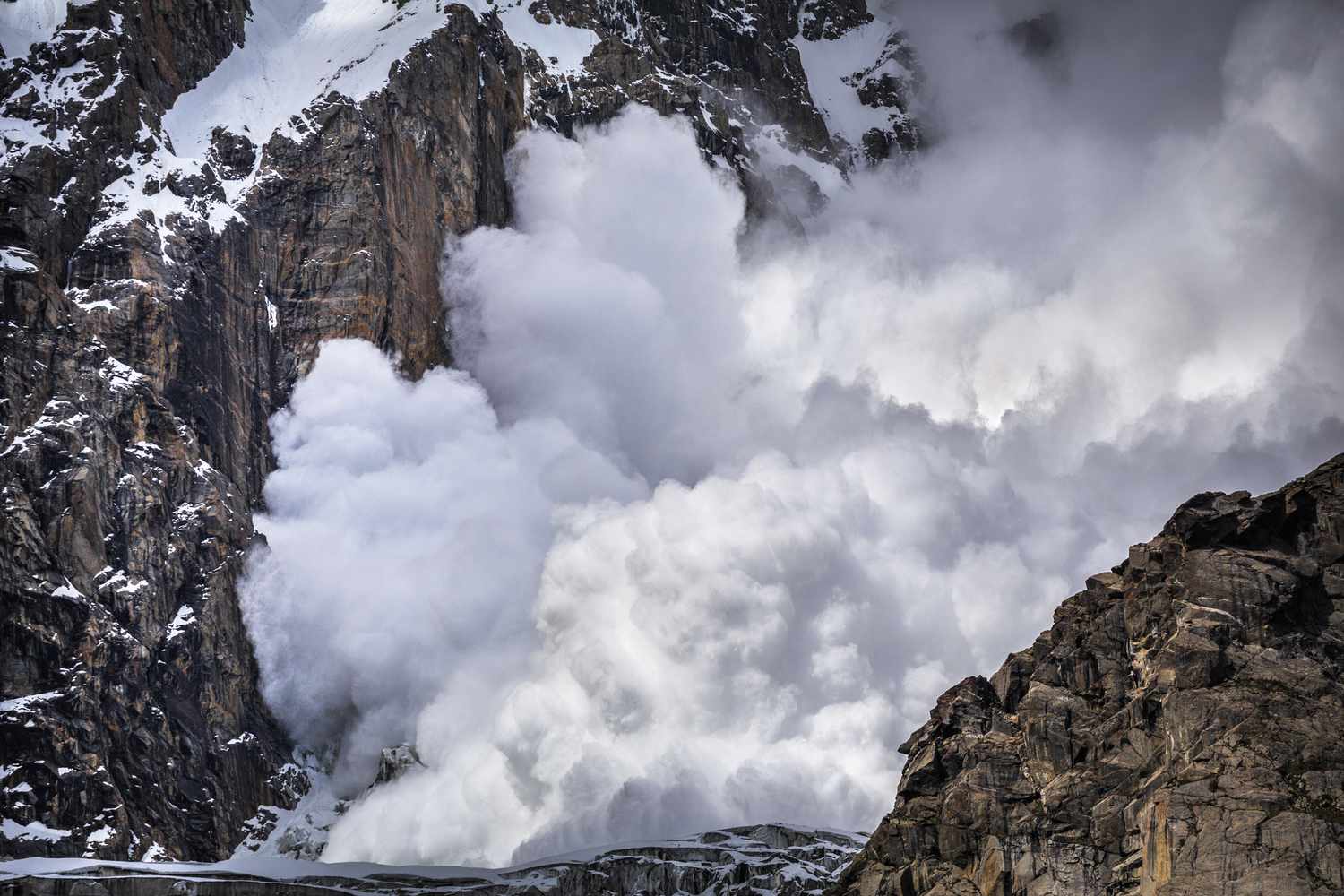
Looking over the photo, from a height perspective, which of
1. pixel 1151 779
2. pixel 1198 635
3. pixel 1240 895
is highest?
pixel 1198 635

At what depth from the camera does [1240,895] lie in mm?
178250

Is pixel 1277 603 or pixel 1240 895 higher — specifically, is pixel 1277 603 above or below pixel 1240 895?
above

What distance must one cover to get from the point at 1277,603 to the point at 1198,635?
8.08 metres

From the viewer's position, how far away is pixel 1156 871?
185875 mm

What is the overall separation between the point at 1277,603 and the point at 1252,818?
2577cm

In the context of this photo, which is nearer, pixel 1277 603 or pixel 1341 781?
pixel 1341 781

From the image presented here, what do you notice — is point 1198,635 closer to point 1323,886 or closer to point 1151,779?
point 1151,779

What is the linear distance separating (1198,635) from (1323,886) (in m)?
29.2

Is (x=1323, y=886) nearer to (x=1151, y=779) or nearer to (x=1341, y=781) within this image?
(x=1341, y=781)

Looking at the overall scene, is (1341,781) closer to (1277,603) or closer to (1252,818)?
(1252,818)

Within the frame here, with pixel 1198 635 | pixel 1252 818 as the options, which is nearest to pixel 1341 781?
pixel 1252 818

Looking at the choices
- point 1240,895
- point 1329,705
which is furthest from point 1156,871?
point 1329,705

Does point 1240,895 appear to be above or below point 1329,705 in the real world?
below

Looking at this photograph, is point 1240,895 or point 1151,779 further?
point 1151,779
